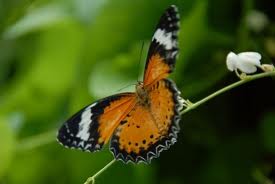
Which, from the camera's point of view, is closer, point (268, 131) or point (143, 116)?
point (143, 116)

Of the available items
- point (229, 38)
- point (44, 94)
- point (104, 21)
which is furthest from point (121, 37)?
point (44, 94)

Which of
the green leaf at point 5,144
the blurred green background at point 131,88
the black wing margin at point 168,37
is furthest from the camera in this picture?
the green leaf at point 5,144

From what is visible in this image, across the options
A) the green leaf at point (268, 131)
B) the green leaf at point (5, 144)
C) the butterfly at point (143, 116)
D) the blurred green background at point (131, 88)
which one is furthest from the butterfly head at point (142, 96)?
the green leaf at point (5, 144)

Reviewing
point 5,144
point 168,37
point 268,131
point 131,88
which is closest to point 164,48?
point 168,37

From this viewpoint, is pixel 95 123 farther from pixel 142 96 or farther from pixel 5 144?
pixel 5 144

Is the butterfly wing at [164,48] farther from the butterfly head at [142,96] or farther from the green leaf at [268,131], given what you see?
the green leaf at [268,131]

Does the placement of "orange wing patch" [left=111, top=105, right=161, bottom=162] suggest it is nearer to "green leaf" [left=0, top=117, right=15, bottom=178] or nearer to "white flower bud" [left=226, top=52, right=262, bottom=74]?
"white flower bud" [left=226, top=52, right=262, bottom=74]
